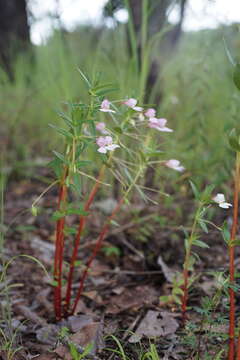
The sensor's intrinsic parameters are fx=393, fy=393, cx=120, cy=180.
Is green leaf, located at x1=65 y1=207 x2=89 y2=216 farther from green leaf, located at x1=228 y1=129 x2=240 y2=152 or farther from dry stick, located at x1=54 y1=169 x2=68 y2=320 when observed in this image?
green leaf, located at x1=228 y1=129 x2=240 y2=152

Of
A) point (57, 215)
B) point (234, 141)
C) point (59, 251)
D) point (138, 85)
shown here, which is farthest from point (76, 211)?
point (138, 85)

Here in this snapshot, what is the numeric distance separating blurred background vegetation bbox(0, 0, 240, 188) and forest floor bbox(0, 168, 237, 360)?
413 mm

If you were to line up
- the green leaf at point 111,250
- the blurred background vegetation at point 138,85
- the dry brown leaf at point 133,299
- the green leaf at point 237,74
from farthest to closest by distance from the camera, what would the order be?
the blurred background vegetation at point 138,85, the green leaf at point 111,250, the dry brown leaf at point 133,299, the green leaf at point 237,74

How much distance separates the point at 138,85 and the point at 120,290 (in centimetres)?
103

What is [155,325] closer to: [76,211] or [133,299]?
[133,299]

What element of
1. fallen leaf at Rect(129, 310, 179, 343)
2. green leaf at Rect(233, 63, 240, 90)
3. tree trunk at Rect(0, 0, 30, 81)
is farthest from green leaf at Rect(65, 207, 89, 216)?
tree trunk at Rect(0, 0, 30, 81)

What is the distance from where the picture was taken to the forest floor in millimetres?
1287

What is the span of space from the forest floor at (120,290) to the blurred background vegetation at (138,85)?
41cm

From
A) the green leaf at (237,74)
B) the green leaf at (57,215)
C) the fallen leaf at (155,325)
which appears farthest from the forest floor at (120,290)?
the green leaf at (237,74)

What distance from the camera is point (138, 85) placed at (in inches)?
80.2

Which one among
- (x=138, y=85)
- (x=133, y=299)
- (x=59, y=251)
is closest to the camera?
(x=59, y=251)

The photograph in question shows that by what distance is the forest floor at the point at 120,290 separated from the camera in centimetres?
129

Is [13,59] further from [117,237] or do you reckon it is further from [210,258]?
[210,258]

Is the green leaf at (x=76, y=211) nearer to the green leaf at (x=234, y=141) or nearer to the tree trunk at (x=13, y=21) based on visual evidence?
the green leaf at (x=234, y=141)
